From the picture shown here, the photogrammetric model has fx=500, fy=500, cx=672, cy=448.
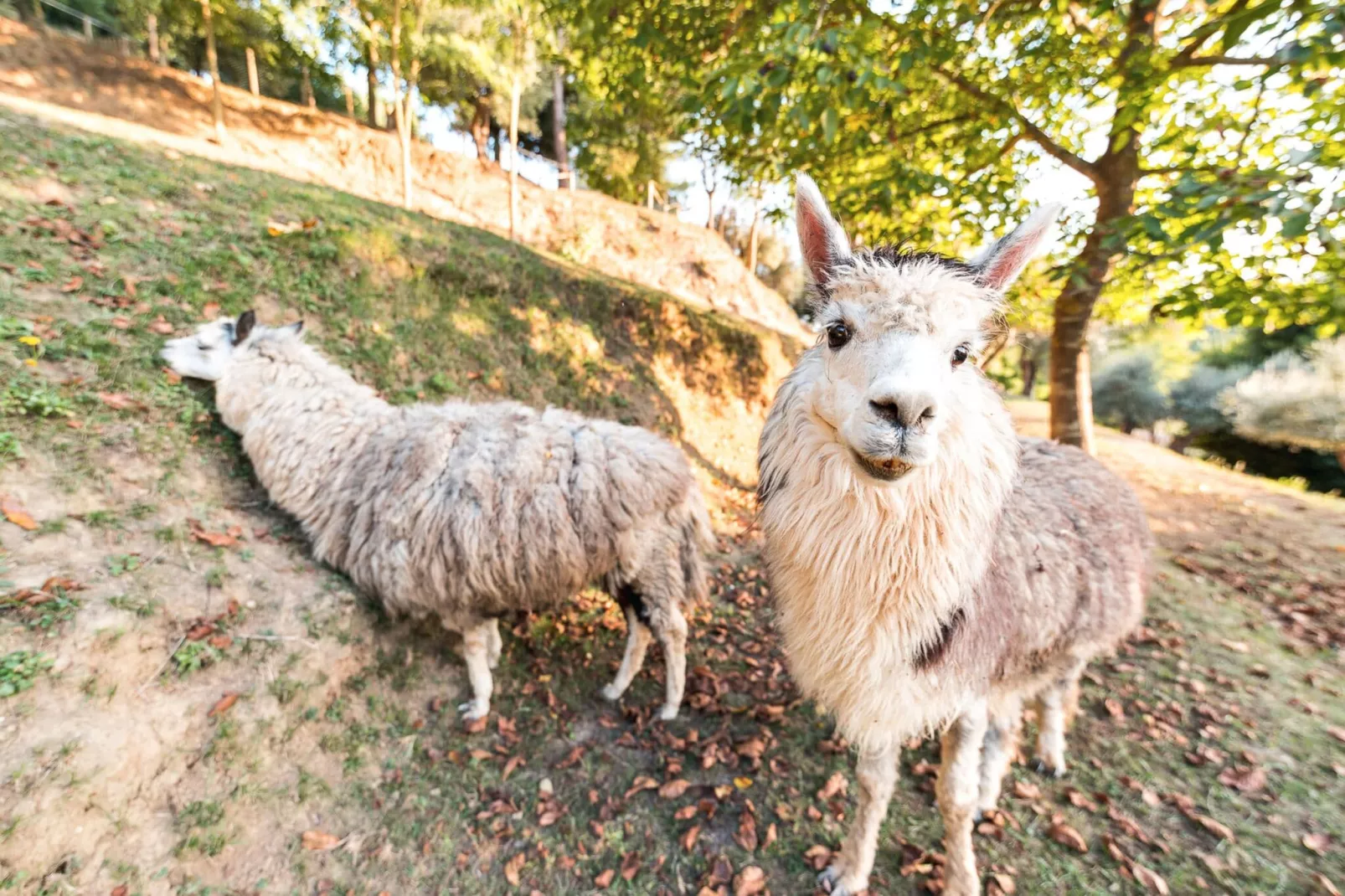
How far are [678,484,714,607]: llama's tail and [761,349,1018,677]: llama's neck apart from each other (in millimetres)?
1596

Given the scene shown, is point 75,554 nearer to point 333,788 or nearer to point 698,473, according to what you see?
point 333,788

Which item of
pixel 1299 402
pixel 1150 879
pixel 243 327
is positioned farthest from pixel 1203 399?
pixel 243 327

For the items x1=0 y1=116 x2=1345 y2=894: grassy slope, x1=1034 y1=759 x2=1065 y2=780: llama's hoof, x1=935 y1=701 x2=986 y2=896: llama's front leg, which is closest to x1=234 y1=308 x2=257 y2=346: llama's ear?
x1=0 y1=116 x2=1345 y2=894: grassy slope

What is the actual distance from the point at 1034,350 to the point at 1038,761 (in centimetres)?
3213

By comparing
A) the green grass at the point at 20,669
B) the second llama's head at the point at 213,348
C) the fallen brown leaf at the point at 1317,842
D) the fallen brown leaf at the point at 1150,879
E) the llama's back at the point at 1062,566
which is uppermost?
the second llama's head at the point at 213,348

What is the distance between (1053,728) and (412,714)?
4.33m

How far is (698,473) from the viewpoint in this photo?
23.3ft

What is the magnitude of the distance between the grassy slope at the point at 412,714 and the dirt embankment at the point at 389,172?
10.1 m

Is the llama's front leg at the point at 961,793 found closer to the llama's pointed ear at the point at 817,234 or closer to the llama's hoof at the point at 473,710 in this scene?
the llama's pointed ear at the point at 817,234

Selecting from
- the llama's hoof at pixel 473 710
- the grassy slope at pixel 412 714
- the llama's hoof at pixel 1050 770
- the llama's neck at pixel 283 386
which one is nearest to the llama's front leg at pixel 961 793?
the grassy slope at pixel 412 714

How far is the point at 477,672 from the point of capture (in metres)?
3.48

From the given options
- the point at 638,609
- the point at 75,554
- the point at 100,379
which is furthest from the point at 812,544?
the point at 100,379

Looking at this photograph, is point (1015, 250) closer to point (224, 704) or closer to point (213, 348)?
point (224, 704)

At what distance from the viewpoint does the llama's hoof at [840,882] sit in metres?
2.64
